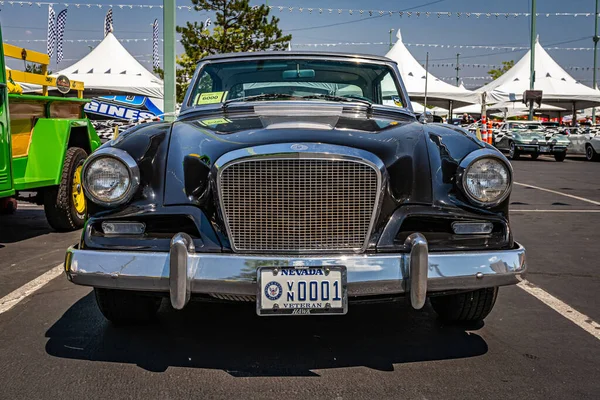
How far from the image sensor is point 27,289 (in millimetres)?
4516

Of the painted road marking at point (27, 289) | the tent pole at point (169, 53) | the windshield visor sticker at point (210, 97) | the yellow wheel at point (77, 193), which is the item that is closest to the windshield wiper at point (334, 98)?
the windshield visor sticker at point (210, 97)

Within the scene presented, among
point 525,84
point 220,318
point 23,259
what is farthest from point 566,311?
point 525,84

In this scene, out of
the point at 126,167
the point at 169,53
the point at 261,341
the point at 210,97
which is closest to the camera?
the point at 126,167

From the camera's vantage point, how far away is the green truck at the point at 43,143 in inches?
219

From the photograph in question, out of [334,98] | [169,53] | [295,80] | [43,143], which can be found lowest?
[43,143]

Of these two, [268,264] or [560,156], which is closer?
[268,264]

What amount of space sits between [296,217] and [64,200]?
4.40 metres

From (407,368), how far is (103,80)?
67.8 feet

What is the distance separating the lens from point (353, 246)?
116 inches

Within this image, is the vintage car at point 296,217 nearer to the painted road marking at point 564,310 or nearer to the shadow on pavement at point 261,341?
the shadow on pavement at point 261,341

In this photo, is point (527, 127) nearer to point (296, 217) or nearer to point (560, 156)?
point (560, 156)

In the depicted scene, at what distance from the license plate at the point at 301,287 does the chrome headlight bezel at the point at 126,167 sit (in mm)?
779

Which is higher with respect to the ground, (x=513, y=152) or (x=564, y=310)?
(x=513, y=152)

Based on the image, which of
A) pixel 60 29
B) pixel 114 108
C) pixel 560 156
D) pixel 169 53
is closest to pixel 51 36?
pixel 60 29
